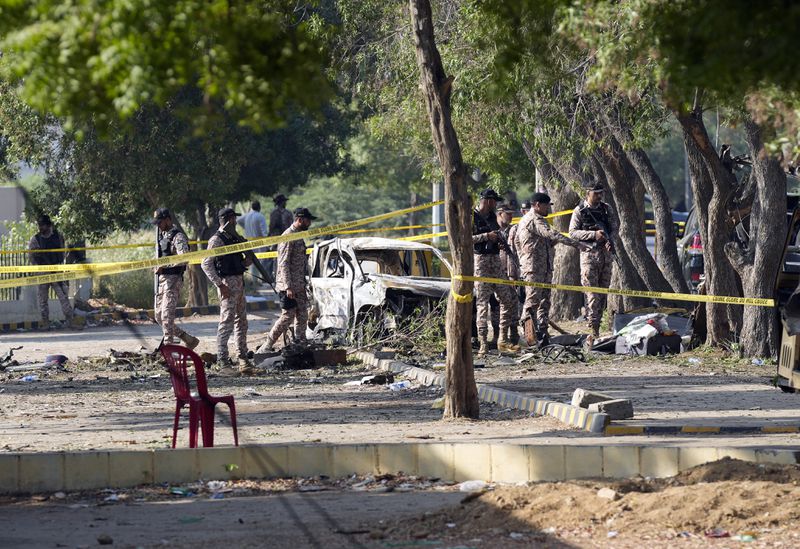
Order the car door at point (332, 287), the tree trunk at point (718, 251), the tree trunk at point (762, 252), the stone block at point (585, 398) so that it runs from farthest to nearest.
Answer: the car door at point (332, 287), the tree trunk at point (718, 251), the tree trunk at point (762, 252), the stone block at point (585, 398)

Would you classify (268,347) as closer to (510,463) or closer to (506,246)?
(506,246)

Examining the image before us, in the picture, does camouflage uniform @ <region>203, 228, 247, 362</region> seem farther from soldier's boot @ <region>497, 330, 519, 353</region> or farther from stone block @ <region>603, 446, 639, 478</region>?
stone block @ <region>603, 446, 639, 478</region>

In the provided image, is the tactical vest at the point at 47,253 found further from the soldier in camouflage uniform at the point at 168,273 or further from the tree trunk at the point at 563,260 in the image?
the tree trunk at the point at 563,260

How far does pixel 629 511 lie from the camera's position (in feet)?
25.7

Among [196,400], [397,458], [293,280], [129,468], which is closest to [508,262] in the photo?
[293,280]

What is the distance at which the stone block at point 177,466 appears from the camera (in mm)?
9438

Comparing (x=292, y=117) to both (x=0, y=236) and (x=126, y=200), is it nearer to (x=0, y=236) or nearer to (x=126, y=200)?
(x=126, y=200)

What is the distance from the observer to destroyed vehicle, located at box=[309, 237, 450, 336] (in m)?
18.8

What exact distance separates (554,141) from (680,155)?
64.0 meters

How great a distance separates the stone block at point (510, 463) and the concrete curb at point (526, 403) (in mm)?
1692

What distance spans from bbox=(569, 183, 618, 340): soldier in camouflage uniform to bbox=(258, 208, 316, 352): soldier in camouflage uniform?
3.60 metres

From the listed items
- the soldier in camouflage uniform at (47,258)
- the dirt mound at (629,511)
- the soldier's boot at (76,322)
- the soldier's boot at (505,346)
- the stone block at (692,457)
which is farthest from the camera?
the soldier's boot at (76,322)

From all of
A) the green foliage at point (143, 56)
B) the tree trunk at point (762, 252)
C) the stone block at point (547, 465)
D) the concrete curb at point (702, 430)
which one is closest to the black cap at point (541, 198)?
the tree trunk at point (762, 252)

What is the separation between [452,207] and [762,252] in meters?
6.23
